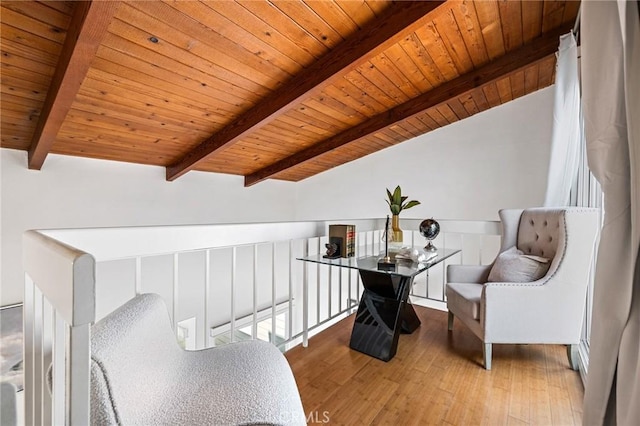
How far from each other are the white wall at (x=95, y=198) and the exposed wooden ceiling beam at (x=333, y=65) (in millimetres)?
1047

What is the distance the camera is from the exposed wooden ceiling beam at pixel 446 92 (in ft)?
8.38

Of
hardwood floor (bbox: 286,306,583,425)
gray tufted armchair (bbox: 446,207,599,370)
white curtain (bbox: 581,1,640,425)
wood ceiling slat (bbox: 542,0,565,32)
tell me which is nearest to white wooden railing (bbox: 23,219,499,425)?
hardwood floor (bbox: 286,306,583,425)

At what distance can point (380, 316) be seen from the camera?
6.63 feet

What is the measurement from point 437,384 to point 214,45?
2.54 meters

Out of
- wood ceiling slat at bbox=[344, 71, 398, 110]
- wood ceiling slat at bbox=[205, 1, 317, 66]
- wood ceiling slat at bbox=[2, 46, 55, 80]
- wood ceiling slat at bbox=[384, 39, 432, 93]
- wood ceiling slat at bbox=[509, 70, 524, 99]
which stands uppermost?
wood ceiling slat at bbox=[509, 70, 524, 99]

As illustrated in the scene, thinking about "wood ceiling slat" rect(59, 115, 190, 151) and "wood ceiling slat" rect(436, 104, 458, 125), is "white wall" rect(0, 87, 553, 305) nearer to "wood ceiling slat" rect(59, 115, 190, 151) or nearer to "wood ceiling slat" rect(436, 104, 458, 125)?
"wood ceiling slat" rect(436, 104, 458, 125)

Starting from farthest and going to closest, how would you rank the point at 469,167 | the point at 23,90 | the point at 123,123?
1. the point at 469,167
2. the point at 123,123
3. the point at 23,90

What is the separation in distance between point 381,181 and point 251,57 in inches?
112

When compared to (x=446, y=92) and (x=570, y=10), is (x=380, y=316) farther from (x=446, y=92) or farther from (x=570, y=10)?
(x=570, y=10)

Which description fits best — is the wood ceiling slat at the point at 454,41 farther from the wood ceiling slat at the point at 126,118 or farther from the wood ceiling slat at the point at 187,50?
the wood ceiling slat at the point at 126,118

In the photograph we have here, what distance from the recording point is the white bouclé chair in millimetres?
681

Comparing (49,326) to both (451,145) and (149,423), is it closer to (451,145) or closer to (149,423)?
A: (149,423)

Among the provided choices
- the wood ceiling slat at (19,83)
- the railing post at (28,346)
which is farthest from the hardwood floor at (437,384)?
the wood ceiling slat at (19,83)

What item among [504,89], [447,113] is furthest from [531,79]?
[447,113]
